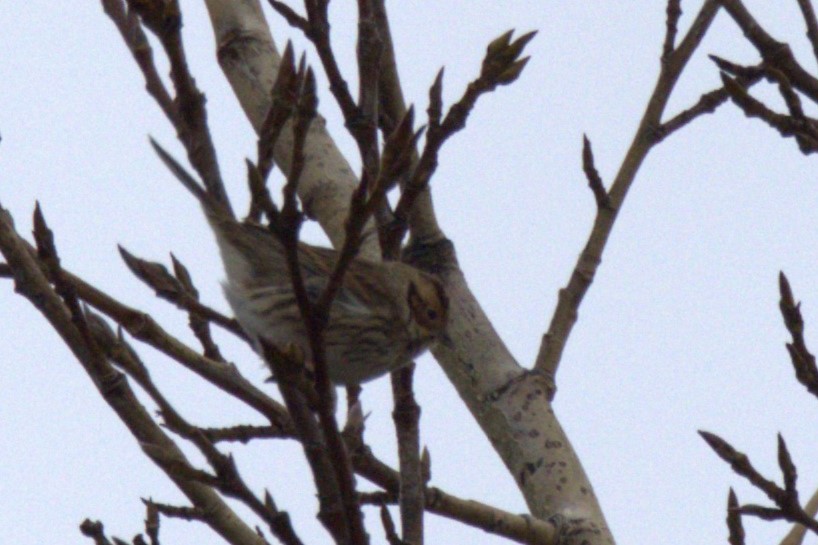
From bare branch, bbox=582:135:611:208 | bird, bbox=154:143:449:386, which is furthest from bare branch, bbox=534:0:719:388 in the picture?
bird, bbox=154:143:449:386

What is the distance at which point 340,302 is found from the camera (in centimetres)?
510

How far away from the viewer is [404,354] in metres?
4.70

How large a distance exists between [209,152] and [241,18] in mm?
2273

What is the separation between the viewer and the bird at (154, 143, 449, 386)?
4.63 metres

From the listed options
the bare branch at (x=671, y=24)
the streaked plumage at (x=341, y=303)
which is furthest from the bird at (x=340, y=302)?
the bare branch at (x=671, y=24)

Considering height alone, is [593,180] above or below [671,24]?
below

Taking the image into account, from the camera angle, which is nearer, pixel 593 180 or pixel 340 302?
pixel 593 180

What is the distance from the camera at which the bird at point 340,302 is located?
4.63 m

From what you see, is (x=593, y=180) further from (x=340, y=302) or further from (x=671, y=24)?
(x=340, y=302)

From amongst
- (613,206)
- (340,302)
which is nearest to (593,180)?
(613,206)

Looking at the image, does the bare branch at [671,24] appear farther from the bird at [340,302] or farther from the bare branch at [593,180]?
the bird at [340,302]

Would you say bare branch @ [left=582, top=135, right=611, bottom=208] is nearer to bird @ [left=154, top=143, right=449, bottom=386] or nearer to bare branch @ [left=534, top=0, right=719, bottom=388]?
bare branch @ [left=534, top=0, right=719, bottom=388]

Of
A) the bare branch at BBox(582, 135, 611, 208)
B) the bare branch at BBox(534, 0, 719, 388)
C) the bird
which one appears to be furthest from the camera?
the bird

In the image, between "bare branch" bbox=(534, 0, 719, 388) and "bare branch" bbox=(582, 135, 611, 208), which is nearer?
"bare branch" bbox=(534, 0, 719, 388)
